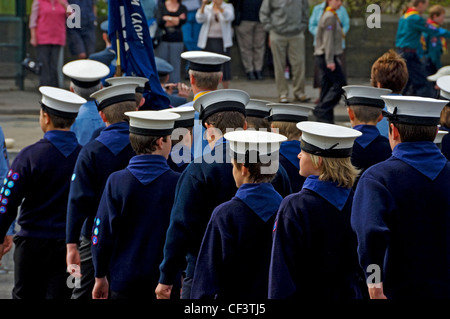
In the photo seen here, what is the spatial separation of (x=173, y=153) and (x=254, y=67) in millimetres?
10662

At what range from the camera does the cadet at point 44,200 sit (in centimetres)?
604

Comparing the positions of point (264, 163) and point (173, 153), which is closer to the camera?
point (264, 163)

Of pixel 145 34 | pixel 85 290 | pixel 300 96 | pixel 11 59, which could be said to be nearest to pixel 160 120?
pixel 85 290

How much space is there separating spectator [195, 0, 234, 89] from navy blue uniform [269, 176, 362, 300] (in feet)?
32.9

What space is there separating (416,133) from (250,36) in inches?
452

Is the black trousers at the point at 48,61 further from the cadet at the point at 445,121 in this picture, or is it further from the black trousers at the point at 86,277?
the cadet at the point at 445,121

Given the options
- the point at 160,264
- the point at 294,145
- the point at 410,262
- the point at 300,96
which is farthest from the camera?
the point at 300,96

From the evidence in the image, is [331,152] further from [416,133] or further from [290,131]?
[290,131]

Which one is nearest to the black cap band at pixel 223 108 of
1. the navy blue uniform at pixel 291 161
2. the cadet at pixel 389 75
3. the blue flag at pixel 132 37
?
the navy blue uniform at pixel 291 161

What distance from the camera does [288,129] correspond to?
5.88 meters

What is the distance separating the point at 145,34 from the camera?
27.0ft

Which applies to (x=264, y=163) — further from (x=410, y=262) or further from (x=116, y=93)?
(x=116, y=93)

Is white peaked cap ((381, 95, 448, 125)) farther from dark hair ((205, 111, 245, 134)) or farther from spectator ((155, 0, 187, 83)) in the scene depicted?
spectator ((155, 0, 187, 83))

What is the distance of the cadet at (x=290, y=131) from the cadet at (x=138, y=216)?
2.43 ft
